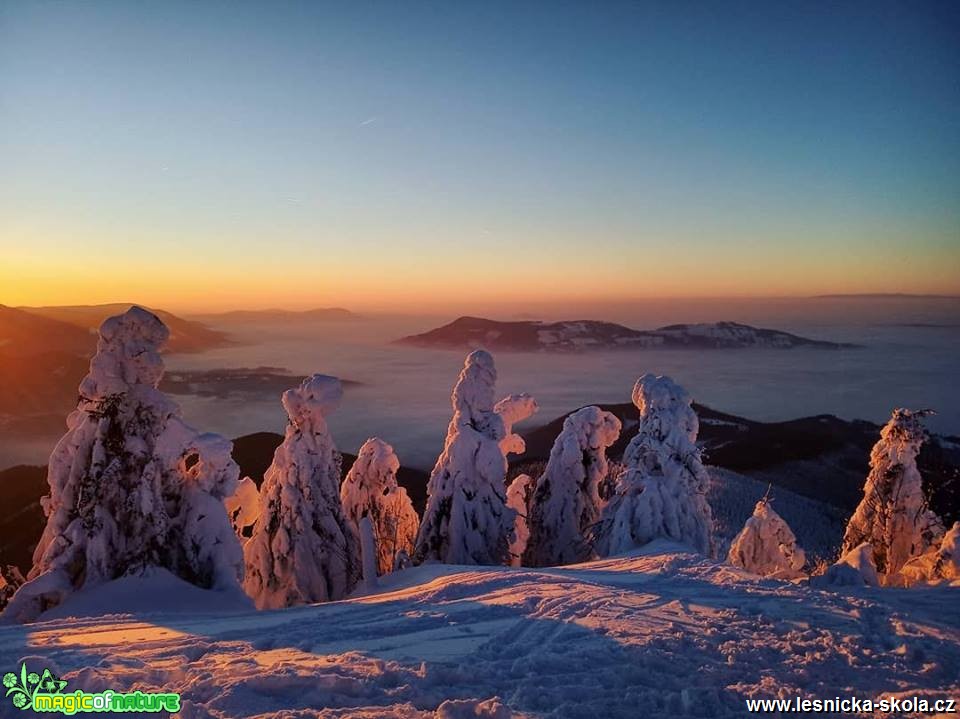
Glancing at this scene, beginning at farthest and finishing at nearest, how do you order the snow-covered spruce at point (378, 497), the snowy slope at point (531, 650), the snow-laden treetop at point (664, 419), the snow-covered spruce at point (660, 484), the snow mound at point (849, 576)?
the snow-covered spruce at point (378, 497)
the snow-laden treetop at point (664, 419)
the snow-covered spruce at point (660, 484)
the snow mound at point (849, 576)
the snowy slope at point (531, 650)

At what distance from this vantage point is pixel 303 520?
1595 centimetres

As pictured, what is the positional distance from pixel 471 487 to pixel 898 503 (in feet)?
41.0

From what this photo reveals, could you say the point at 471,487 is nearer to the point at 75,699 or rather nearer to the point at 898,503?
the point at 75,699

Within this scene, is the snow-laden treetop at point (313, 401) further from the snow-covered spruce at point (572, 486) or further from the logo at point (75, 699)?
the logo at point (75, 699)

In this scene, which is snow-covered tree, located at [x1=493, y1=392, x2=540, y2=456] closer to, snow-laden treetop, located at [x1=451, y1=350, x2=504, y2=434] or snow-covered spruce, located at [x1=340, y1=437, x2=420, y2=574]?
snow-laden treetop, located at [x1=451, y1=350, x2=504, y2=434]

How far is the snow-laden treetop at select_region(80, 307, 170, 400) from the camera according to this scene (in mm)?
11477

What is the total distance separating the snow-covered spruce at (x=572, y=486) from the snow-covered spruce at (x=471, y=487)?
6.80 ft

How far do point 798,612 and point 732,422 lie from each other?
77567 millimetres

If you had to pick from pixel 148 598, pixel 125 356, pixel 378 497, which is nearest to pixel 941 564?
pixel 378 497

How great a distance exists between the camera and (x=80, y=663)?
20.0ft

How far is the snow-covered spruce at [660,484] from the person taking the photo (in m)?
15.6

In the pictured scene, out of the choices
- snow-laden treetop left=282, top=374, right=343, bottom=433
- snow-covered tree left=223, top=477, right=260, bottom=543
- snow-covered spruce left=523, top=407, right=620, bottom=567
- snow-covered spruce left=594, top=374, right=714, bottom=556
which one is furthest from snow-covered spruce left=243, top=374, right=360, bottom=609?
snow-covered spruce left=594, top=374, right=714, bottom=556

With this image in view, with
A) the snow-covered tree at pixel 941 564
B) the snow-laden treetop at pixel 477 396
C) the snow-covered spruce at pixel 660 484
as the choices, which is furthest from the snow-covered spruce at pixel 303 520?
the snow-covered tree at pixel 941 564

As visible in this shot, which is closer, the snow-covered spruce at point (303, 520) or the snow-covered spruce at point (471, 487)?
the snow-covered spruce at point (303, 520)
